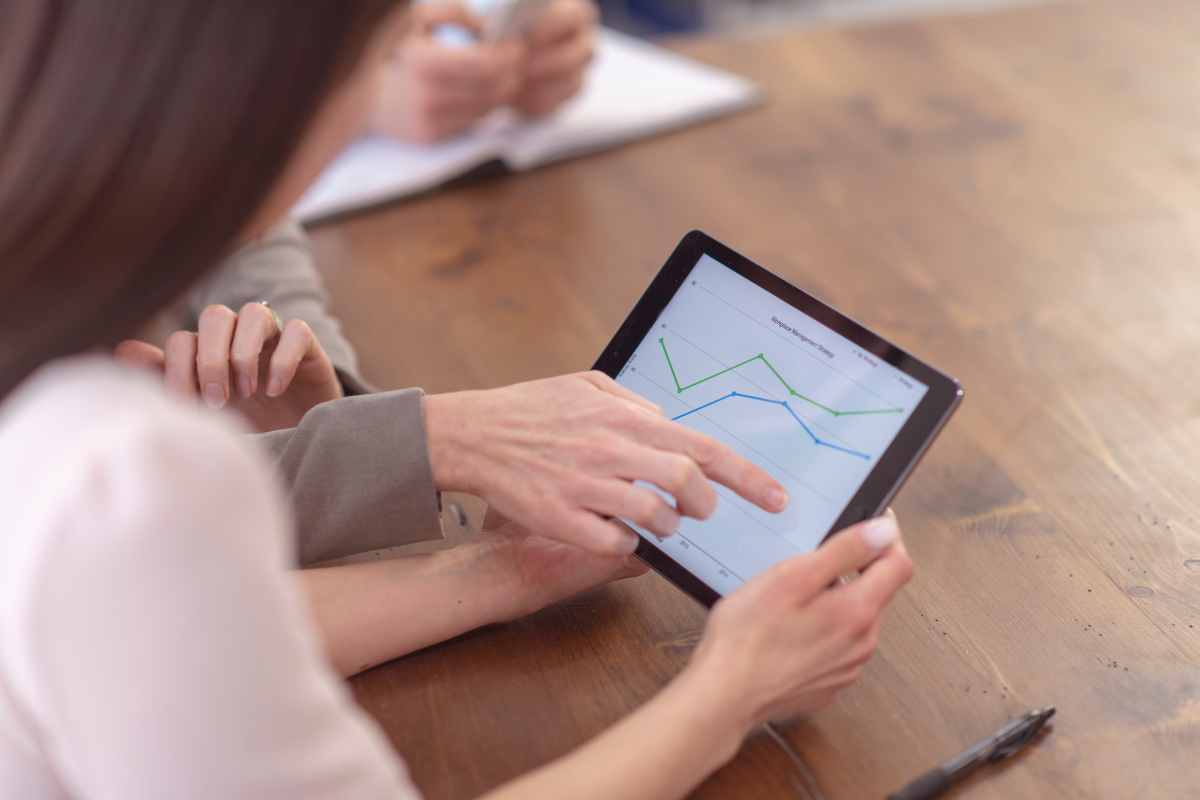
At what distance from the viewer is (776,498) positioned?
75 cm

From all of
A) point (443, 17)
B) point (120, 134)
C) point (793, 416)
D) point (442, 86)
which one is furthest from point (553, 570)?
point (443, 17)

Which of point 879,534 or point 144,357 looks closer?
point 879,534

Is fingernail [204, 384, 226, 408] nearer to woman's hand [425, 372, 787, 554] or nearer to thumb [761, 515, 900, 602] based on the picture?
woman's hand [425, 372, 787, 554]

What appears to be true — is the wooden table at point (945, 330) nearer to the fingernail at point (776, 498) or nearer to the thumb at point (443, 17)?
the fingernail at point (776, 498)

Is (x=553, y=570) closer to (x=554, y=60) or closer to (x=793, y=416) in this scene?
(x=793, y=416)

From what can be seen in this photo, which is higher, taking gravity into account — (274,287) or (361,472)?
(361,472)

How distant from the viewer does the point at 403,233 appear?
1343 mm

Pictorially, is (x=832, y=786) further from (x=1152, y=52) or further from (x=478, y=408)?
(x=1152, y=52)

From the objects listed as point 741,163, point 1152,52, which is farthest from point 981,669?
point 1152,52

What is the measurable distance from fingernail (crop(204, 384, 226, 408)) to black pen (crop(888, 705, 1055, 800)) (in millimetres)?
536

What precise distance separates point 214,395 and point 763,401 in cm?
40

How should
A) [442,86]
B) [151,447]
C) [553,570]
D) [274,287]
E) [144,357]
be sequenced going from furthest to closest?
[442,86]
[274,287]
[144,357]
[553,570]
[151,447]

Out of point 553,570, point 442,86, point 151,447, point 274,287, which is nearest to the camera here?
point 151,447

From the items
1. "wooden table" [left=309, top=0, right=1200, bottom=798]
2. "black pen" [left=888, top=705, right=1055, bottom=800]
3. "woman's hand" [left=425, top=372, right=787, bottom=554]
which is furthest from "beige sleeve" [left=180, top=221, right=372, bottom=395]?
"black pen" [left=888, top=705, right=1055, bottom=800]
